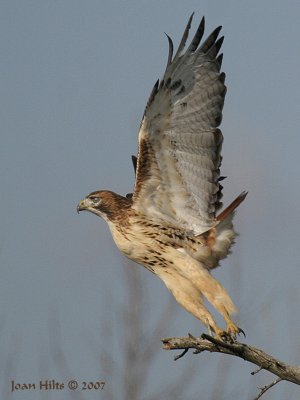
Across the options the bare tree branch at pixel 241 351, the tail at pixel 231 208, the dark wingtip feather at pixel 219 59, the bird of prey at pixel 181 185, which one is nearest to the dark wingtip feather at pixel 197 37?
the bird of prey at pixel 181 185

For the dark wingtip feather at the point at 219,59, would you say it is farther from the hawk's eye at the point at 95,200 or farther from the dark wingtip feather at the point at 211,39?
the hawk's eye at the point at 95,200

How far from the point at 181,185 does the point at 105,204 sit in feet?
2.39

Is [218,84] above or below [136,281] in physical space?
above

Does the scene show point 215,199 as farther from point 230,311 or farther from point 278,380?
point 278,380

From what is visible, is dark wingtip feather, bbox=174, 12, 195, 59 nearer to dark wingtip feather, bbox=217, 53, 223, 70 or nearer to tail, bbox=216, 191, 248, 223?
dark wingtip feather, bbox=217, 53, 223, 70

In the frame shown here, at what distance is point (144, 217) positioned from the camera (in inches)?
332

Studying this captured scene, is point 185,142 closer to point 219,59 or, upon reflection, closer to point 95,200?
point 219,59

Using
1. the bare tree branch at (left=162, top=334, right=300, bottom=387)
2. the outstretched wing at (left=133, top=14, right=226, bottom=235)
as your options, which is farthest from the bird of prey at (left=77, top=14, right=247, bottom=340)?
the bare tree branch at (left=162, top=334, right=300, bottom=387)

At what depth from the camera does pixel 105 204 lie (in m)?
8.56

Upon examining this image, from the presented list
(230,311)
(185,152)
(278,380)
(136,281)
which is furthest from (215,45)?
(136,281)

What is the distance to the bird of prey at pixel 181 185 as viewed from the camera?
8.15 m

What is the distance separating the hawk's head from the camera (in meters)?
8.48

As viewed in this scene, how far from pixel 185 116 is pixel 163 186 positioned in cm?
67

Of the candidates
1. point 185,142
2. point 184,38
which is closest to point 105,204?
point 185,142
